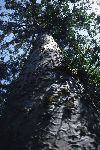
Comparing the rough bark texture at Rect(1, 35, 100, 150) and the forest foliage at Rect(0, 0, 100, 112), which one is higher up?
the forest foliage at Rect(0, 0, 100, 112)

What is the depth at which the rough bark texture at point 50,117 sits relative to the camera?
264cm

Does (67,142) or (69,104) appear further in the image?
(69,104)

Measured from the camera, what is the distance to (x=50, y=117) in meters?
2.98

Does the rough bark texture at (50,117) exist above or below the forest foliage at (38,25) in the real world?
below

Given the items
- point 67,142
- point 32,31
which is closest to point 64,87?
point 67,142

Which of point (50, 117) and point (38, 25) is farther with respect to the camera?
point (38, 25)

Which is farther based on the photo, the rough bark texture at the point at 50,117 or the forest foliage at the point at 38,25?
the forest foliage at the point at 38,25

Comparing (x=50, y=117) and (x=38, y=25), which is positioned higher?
(x=38, y=25)

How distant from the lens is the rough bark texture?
8.66 ft

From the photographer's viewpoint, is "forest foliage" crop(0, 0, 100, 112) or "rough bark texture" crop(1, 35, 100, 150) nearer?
"rough bark texture" crop(1, 35, 100, 150)

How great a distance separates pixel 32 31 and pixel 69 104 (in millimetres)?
9299

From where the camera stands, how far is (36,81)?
4121mm

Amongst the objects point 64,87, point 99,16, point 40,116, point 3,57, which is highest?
point 99,16

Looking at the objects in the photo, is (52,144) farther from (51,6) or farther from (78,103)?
(51,6)
